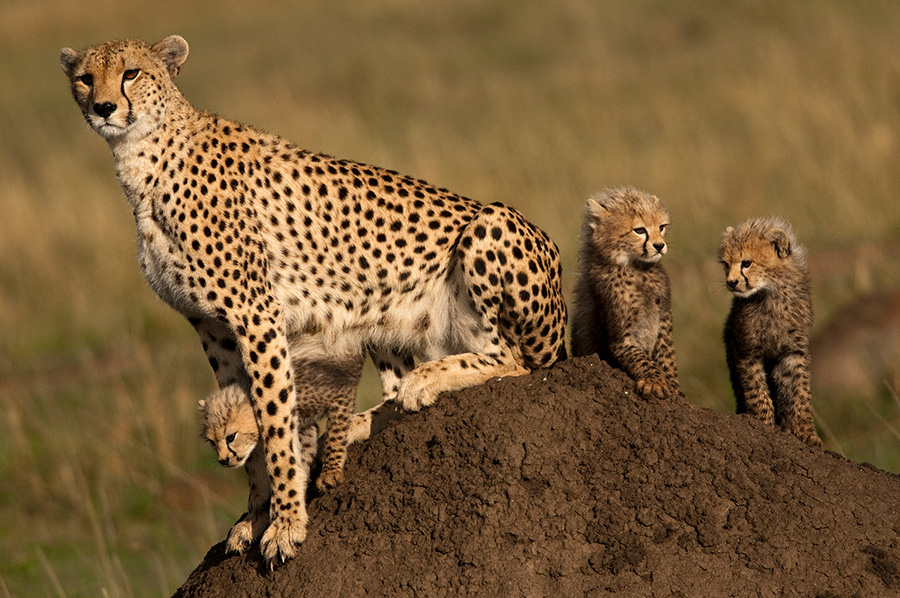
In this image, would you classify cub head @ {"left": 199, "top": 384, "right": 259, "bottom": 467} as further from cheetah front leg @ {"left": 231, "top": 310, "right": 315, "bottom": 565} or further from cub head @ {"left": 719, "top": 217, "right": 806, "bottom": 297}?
cub head @ {"left": 719, "top": 217, "right": 806, "bottom": 297}

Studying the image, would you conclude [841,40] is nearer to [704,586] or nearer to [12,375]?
[12,375]

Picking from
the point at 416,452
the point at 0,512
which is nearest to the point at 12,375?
the point at 0,512

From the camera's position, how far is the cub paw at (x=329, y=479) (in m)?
3.89

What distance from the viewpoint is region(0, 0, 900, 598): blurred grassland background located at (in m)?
7.75

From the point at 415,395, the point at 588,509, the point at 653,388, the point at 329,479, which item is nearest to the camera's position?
the point at 588,509

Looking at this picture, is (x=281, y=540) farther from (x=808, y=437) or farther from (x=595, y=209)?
(x=808, y=437)

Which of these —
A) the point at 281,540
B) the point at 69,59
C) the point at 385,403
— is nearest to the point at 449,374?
the point at 385,403

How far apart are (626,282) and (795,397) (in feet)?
2.39

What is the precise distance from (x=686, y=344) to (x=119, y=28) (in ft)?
68.7

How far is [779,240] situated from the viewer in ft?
13.1

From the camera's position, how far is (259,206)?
4273 millimetres

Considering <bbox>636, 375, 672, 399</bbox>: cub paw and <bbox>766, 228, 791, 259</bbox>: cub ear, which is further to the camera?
<bbox>766, 228, 791, 259</bbox>: cub ear

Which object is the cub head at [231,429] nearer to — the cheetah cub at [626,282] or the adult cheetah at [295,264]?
the adult cheetah at [295,264]

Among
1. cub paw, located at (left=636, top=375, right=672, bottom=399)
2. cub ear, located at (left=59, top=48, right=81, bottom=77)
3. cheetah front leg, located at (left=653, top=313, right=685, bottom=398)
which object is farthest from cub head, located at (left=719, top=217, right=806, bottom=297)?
cub ear, located at (left=59, top=48, right=81, bottom=77)
